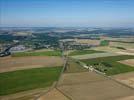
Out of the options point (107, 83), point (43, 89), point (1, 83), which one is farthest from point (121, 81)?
point (1, 83)

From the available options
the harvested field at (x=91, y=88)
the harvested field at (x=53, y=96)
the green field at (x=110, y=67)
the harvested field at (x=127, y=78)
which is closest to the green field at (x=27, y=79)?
the harvested field at (x=91, y=88)

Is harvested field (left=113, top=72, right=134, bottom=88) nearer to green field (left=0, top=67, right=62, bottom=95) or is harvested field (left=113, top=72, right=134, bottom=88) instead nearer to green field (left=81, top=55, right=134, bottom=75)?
green field (left=81, top=55, right=134, bottom=75)

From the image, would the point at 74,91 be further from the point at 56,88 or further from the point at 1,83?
the point at 1,83

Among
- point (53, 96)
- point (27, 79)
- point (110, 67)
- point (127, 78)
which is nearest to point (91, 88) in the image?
point (53, 96)

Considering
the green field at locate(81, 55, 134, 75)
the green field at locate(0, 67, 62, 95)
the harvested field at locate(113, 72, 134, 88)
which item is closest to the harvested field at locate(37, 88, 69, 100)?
the green field at locate(0, 67, 62, 95)

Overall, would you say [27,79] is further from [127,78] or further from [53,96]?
[127,78]
